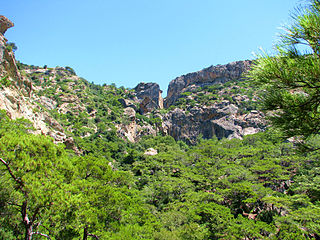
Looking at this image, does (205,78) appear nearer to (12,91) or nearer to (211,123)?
(211,123)

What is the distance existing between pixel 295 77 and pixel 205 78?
232ft

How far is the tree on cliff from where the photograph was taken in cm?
299

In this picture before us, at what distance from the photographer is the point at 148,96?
69938 mm

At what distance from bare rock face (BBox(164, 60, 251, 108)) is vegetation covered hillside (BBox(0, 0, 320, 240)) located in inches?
222

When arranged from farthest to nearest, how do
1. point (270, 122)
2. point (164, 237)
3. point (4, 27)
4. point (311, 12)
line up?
point (4, 27) → point (164, 237) → point (270, 122) → point (311, 12)

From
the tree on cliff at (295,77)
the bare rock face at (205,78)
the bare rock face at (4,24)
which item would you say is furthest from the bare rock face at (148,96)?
the tree on cliff at (295,77)

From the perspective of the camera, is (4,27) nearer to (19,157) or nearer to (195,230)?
(19,157)

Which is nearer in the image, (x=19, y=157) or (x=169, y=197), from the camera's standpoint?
(x=19, y=157)

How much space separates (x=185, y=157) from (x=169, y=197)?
45.5 ft

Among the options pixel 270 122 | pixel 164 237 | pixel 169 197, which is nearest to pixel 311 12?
pixel 270 122

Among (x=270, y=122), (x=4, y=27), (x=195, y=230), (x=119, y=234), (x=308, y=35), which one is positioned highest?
(x=4, y=27)

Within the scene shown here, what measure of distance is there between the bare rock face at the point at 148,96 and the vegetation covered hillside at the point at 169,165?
567 centimetres

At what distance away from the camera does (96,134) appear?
147ft

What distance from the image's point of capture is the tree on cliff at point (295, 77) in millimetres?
2994
